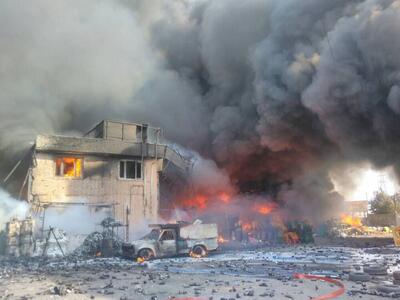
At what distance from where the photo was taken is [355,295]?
27.5 feet

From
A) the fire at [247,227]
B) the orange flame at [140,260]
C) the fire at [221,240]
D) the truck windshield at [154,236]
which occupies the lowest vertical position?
the orange flame at [140,260]

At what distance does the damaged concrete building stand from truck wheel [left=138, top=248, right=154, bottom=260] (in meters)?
6.98

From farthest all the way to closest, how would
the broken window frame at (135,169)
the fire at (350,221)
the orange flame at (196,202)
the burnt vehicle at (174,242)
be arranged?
the fire at (350,221)
the orange flame at (196,202)
the broken window frame at (135,169)
the burnt vehicle at (174,242)

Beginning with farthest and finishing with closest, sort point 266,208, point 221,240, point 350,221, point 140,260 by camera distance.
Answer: point 350,221 < point 266,208 < point 221,240 < point 140,260

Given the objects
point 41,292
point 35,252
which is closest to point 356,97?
point 41,292

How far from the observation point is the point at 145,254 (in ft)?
56.0

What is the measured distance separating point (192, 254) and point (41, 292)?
990cm

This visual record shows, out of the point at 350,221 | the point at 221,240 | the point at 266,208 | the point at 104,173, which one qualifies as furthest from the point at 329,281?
the point at 350,221

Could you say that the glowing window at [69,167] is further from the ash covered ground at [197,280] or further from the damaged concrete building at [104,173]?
the ash covered ground at [197,280]

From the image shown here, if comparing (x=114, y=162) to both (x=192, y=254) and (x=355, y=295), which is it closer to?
(x=192, y=254)

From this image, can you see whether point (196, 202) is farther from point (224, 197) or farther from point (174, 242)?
point (174, 242)

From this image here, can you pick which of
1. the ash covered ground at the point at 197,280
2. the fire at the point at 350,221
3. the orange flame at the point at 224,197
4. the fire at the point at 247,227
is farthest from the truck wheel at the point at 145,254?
the fire at the point at 350,221

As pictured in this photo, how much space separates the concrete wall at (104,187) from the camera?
22.8 m

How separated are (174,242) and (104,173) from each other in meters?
8.68
